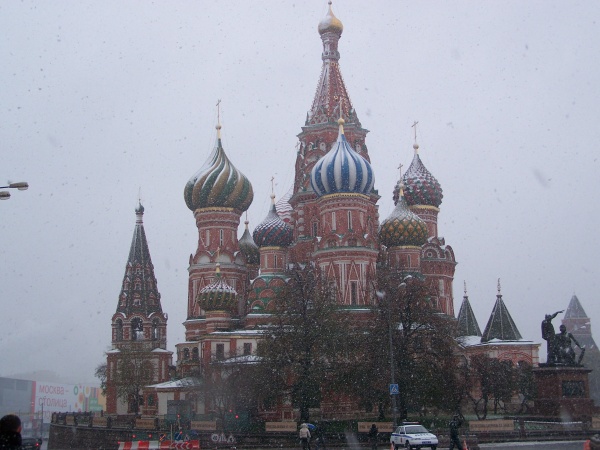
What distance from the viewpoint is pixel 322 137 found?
58.4 m

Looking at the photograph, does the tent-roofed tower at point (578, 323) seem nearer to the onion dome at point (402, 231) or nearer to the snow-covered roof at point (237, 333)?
the onion dome at point (402, 231)

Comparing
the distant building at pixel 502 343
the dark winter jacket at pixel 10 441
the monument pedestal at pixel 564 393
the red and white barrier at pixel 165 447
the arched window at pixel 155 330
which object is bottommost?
the red and white barrier at pixel 165 447

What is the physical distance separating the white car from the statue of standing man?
11.2 metres

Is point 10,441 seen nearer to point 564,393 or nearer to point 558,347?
point 564,393

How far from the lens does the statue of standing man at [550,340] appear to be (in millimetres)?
36938

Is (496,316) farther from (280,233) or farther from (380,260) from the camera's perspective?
(280,233)

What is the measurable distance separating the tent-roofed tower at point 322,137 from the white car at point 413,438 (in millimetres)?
26159

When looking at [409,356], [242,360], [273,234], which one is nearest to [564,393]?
[409,356]

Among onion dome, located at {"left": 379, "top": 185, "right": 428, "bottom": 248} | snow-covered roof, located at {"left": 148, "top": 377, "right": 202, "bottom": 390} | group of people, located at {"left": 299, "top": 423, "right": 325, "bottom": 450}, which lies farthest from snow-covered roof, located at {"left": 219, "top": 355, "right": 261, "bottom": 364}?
group of people, located at {"left": 299, "top": 423, "right": 325, "bottom": 450}

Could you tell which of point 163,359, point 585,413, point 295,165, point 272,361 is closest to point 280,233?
point 295,165

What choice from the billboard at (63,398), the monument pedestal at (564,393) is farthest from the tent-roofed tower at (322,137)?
the billboard at (63,398)

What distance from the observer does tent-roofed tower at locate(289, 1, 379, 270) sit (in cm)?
5644

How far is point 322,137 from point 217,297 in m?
13.5

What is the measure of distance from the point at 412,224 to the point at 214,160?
15.9 meters
